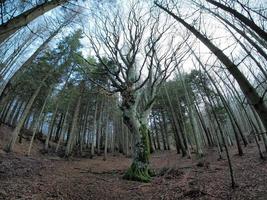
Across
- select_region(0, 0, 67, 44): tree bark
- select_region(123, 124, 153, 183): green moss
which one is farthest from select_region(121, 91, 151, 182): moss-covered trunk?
select_region(0, 0, 67, 44): tree bark

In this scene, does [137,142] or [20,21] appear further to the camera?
[137,142]

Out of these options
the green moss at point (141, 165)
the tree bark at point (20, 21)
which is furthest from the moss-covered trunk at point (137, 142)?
the tree bark at point (20, 21)

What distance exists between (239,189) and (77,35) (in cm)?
1725

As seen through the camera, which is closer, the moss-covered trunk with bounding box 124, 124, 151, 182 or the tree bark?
the tree bark

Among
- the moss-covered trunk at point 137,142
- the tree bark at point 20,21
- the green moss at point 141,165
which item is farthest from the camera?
the moss-covered trunk at point 137,142

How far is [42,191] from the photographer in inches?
218

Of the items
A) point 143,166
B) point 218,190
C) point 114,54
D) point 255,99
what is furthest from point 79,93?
point 255,99

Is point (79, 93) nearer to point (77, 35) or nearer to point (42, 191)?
point (77, 35)

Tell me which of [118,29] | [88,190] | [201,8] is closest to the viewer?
[201,8]

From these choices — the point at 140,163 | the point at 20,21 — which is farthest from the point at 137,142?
the point at 20,21

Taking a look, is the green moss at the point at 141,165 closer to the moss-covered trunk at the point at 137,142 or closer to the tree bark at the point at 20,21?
the moss-covered trunk at the point at 137,142

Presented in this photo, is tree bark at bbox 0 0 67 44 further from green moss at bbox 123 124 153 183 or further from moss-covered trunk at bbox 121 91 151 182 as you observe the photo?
green moss at bbox 123 124 153 183

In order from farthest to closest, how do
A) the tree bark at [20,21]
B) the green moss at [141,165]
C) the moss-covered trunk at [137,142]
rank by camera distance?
the moss-covered trunk at [137,142] → the green moss at [141,165] → the tree bark at [20,21]

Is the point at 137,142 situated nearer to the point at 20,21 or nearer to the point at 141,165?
the point at 141,165
